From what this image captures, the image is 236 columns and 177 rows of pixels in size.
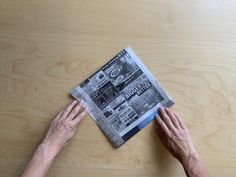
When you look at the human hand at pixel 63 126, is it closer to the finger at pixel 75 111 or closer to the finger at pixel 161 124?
the finger at pixel 75 111

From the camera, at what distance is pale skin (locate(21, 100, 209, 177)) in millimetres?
1079

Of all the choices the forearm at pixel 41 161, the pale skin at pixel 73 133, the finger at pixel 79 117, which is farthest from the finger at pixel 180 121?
the forearm at pixel 41 161

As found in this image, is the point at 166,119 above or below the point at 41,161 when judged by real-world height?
below

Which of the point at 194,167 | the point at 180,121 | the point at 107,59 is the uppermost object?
the point at 107,59

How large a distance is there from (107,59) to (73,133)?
257 mm

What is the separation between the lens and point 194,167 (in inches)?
42.2

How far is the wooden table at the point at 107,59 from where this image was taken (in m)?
1.12

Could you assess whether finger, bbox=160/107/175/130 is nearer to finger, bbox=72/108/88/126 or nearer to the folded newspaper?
the folded newspaper

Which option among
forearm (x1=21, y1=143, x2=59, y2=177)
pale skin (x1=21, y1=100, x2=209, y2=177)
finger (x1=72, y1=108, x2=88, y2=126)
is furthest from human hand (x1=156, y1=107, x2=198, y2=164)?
forearm (x1=21, y1=143, x2=59, y2=177)

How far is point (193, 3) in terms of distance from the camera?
45.2 inches

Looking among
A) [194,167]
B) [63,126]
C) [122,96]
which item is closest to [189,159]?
[194,167]

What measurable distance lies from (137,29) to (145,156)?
0.40m

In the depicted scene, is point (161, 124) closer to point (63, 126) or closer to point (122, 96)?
point (122, 96)

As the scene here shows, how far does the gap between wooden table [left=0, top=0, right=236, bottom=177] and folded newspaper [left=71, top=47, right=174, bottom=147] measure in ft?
0.08
